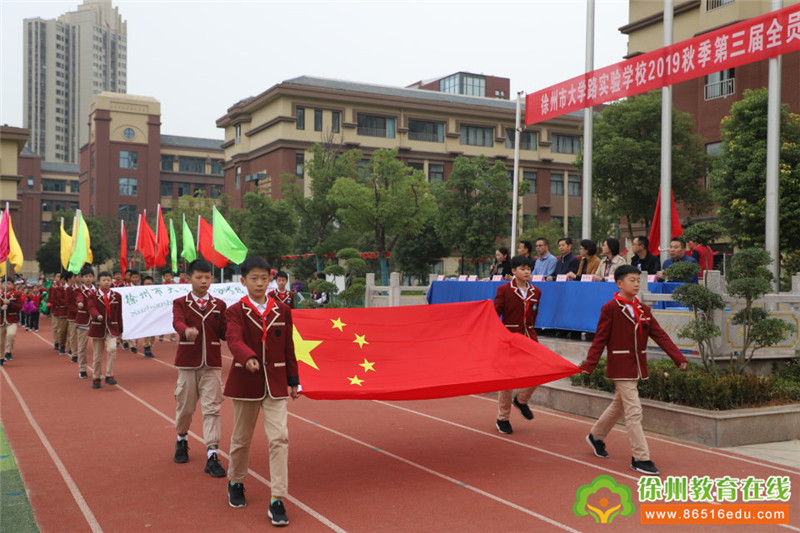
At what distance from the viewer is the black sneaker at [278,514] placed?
5.56m

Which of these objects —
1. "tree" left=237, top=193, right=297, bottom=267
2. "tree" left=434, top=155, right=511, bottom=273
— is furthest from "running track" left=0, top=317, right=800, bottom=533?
"tree" left=434, top=155, right=511, bottom=273

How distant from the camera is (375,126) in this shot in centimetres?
5509

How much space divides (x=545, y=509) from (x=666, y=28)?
42.3ft

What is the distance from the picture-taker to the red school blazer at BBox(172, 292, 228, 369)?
7.55 meters

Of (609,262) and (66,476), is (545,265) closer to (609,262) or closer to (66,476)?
(609,262)

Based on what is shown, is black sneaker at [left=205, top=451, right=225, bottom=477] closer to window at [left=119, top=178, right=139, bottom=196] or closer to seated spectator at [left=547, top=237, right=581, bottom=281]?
seated spectator at [left=547, top=237, right=581, bottom=281]

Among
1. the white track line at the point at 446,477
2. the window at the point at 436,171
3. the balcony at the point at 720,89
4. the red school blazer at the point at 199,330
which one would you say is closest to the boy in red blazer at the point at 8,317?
the white track line at the point at 446,477

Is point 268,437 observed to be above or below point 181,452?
above

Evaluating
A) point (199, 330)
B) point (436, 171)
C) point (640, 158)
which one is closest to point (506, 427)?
point (199, 330)

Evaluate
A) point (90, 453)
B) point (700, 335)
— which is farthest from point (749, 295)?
point (90, 453)

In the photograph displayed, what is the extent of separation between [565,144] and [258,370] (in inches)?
2317

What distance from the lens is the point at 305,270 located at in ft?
133

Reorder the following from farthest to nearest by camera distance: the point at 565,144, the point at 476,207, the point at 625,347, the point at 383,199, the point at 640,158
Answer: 1. the point at 565,144
2. the point at 476,207
3. the point at 383,199
4. the point at 640,158
5. the point at 625,347

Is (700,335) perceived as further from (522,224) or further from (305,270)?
(522,224)
